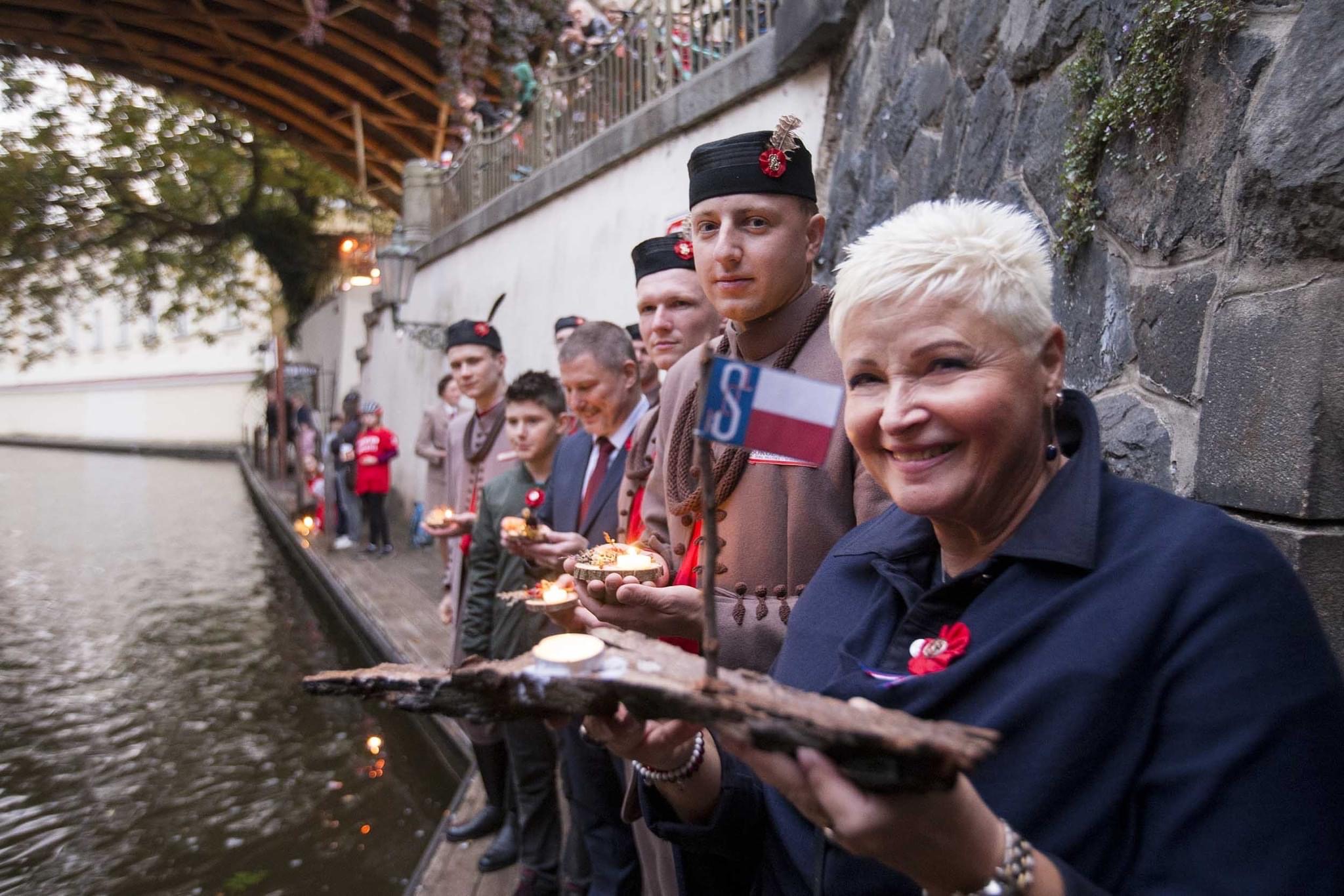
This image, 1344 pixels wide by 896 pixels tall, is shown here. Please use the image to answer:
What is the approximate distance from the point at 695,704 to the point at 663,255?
8.34 feet

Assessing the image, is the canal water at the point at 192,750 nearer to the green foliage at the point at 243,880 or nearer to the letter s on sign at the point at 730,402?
the green foliage at the point at 243,880

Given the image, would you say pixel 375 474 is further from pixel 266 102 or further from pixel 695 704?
pixel 266 102

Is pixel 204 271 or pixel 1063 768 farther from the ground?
pixel 204 271

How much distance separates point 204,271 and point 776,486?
24.5 meters

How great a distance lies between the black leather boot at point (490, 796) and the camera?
179 inches

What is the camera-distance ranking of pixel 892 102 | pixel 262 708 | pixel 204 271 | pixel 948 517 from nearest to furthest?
pixel 948 517 < pixel 892 102 < pixel 262 708 < pixel 204 271

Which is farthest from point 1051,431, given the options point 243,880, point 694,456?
point 243,880

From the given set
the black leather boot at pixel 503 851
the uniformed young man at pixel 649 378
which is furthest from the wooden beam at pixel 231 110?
the black leather boot at pixel 503 851

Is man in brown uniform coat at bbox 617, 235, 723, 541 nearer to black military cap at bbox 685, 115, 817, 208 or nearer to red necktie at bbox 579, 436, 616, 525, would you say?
red necktie at bbox 579, 436, 616, 525

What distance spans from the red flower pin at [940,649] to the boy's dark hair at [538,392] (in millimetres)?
3096

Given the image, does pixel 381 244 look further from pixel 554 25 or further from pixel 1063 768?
pixel 1063 768

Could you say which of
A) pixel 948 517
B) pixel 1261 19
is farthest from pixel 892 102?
pixel 948 517

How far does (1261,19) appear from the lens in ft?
6.79

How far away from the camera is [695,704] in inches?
44.5
